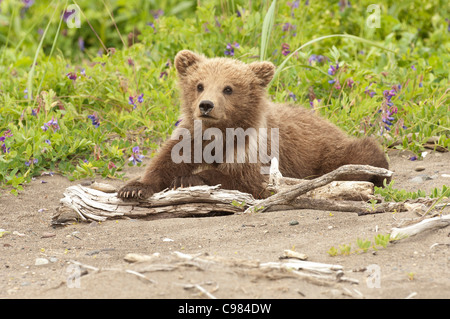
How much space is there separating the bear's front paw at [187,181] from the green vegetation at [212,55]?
970mm

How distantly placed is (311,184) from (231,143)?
1.01 m

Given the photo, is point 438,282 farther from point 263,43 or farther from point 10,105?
point 10,105

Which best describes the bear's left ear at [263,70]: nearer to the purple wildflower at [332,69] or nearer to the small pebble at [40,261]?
the purple wildflower at [332,69]

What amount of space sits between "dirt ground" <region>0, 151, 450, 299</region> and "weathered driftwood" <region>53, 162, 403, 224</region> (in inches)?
3.7

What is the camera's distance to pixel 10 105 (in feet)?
20.9

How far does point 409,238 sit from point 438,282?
0.63 m

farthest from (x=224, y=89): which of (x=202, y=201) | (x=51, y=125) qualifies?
(x=51, y=125)

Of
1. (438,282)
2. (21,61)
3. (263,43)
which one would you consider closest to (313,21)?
(263,43)

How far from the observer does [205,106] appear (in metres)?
4.85

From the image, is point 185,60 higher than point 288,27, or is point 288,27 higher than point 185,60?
point 288,27

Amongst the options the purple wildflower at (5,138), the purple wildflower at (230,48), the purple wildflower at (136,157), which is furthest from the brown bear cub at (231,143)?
the purple wildflower at (230,48)

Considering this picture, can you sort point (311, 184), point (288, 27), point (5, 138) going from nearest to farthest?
point (311, 184)
point (5, 138)
point (288, 27)

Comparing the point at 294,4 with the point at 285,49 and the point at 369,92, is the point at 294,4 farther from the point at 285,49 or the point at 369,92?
the point at 369,92

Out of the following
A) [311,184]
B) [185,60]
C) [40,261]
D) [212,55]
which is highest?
[185,60]
